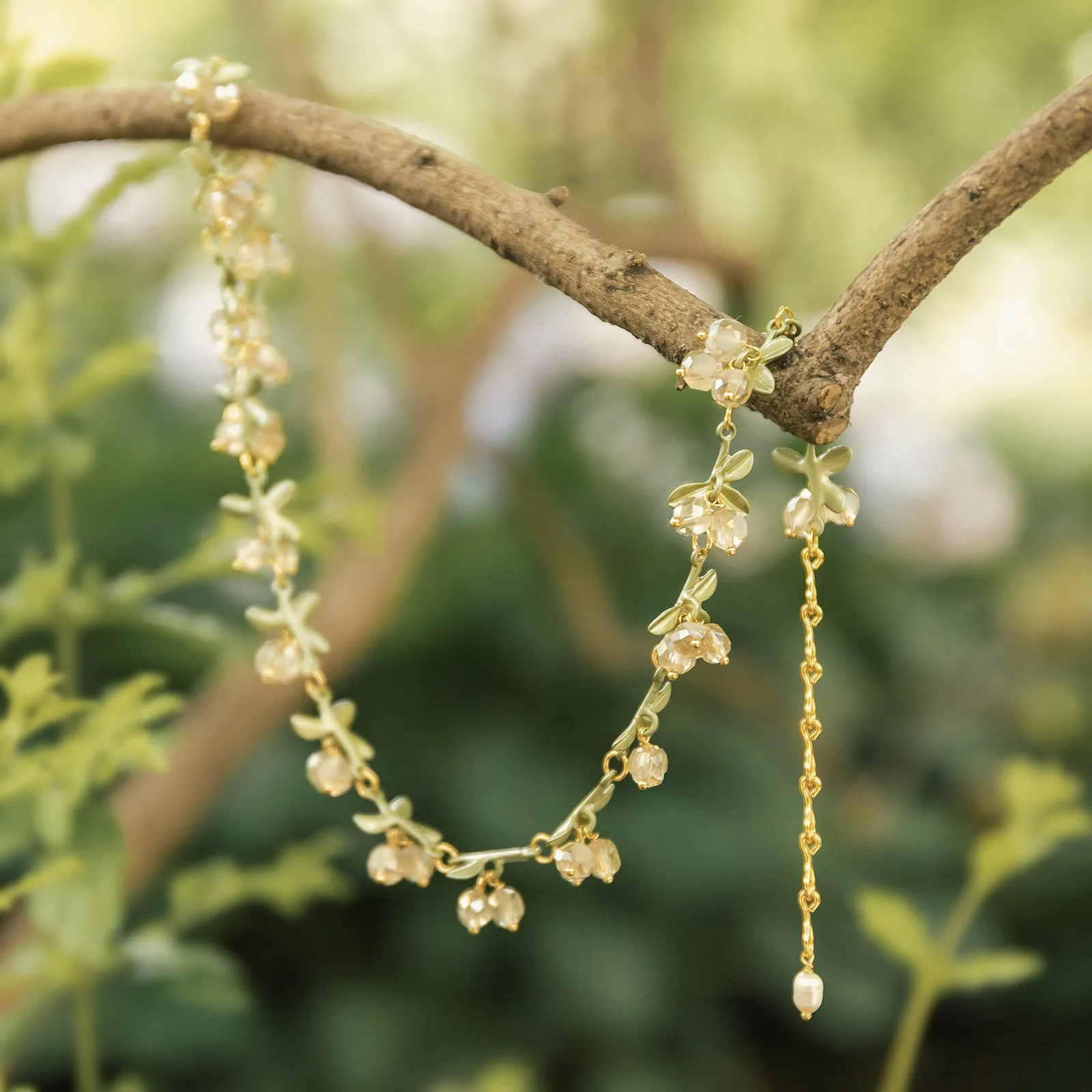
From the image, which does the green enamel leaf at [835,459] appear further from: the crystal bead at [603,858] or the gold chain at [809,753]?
the crystal bead at [603,858]

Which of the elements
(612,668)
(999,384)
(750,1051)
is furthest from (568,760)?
(999,384)

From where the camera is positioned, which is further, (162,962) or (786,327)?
(162,962)

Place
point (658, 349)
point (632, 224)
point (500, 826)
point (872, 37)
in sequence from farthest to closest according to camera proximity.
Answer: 1. point (872, 37)
2. point (500, 826)
3. point (632, 224)
4. point (658, 349)

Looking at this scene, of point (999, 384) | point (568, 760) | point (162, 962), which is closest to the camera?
point (162, 962)

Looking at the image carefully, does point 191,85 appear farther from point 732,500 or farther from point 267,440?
point 732,500

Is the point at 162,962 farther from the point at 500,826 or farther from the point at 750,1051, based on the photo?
the point at 750,1051

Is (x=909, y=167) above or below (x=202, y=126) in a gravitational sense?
above

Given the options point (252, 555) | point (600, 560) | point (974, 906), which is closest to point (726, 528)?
point (252, 555)

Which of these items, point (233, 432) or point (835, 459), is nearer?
point (835, 459)
